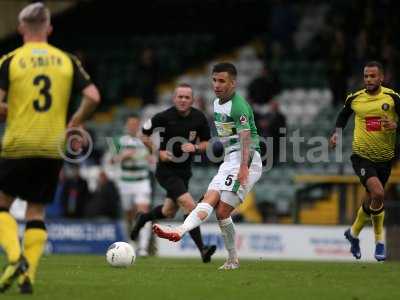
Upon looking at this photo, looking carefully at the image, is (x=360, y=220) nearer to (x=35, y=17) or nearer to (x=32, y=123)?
(x=32, y=123)

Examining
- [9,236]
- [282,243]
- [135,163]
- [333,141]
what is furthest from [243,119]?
[282,243]

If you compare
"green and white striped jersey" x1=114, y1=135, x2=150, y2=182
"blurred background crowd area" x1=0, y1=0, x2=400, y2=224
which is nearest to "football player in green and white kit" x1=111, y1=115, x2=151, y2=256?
"green and white striped jersey" x1=114, y1=135, x2=150, y2=182

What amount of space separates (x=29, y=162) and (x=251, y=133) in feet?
13.4

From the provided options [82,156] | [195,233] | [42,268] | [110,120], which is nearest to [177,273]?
[42,268]

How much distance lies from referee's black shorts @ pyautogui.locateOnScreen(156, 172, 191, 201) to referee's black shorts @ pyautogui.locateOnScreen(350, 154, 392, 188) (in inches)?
94.9

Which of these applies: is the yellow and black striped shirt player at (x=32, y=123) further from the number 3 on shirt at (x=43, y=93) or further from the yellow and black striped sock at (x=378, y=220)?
the yellow and black striped sock at (x=378, y=220)

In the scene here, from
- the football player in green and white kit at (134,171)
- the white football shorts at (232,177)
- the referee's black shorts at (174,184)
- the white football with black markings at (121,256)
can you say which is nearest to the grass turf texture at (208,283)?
the white football with black markings at (121,256)

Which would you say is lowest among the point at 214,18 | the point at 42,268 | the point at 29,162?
the point at 42,268

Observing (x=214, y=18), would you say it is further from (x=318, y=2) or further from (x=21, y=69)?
(x=21, y=69)

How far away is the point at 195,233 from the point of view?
47.5ft

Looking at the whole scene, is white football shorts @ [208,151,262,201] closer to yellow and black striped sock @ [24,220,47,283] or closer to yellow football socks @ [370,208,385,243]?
yellow football socks @ [370,208,385,243]

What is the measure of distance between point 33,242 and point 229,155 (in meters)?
3.81

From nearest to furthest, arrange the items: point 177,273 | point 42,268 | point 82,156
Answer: point 177,273 → point 42,268 → point 82,156

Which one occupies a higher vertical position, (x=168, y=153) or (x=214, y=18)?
(x=214, y=18)
